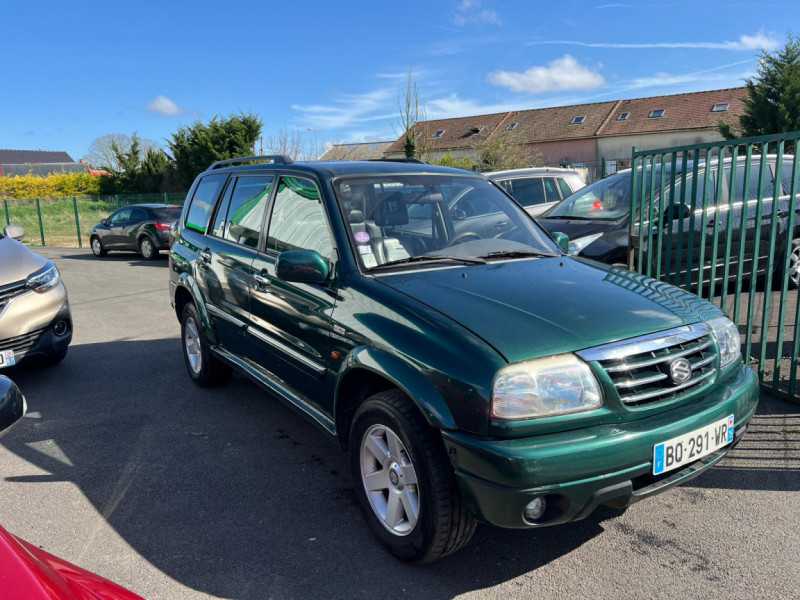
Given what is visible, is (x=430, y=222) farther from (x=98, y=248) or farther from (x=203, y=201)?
(x=98, y=248)

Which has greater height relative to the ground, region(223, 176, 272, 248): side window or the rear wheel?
region(223, 176, 272, 248): side window

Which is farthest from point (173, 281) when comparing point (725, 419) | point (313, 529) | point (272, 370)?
point (725, 419)

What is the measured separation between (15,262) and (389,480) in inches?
177

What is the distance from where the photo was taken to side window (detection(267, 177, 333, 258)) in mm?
3551

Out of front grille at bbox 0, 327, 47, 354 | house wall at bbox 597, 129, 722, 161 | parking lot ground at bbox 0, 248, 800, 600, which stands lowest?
parking lot ground at bbox 0, 248, 800, 600

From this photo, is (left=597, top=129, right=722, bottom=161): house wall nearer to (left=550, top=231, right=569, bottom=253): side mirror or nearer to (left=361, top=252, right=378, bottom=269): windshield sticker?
(left=550, top=231, right=569, bottom=253): side mirror

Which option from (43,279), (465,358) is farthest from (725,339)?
(43,279)

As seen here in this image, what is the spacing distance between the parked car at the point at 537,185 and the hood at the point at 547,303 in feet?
23.8

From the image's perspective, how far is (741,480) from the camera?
355cm

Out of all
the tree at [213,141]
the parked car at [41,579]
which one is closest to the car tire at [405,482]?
the parked car at [41,579]

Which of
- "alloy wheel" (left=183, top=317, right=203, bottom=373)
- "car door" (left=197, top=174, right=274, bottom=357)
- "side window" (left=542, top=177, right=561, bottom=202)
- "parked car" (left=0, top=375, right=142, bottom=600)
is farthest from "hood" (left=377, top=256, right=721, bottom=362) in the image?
"side window" (left=542, top=177, right=561, bottom=202)

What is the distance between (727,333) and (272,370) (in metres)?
2.59

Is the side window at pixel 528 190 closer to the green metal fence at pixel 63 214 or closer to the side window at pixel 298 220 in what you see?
the side window at pixel 298 220

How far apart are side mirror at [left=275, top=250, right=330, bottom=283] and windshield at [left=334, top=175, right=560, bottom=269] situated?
0.72ft
